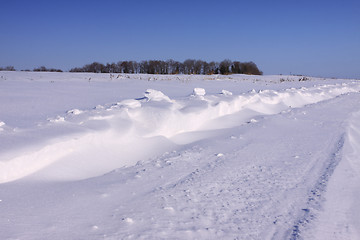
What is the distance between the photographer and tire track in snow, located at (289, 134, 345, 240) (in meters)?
1.63

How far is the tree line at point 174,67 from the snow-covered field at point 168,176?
2141cm

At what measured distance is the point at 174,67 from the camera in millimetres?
28812

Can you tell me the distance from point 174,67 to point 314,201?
27.5 m

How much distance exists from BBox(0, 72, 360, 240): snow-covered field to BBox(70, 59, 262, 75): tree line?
2141 cm

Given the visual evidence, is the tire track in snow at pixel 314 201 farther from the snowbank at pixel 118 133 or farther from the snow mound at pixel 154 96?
the snow mound at pixel 154 96

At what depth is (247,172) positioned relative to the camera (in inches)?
97.3

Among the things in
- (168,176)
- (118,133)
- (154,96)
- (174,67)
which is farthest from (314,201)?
(174,67)

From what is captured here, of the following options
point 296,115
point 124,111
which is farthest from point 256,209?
point 296,115

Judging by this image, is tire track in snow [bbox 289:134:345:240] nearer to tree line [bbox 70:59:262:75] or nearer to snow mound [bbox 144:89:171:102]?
snow mound [bbox 144:89:171:102]

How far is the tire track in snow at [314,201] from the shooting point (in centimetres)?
163

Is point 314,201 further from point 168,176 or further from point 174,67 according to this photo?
point 174,67

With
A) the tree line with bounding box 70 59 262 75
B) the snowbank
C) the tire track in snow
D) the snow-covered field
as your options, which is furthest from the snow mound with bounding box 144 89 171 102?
the tree line with bounding box 70 59 262 75

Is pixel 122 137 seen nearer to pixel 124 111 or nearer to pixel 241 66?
pixel 124 111

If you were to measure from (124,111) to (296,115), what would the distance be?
3050 mm
